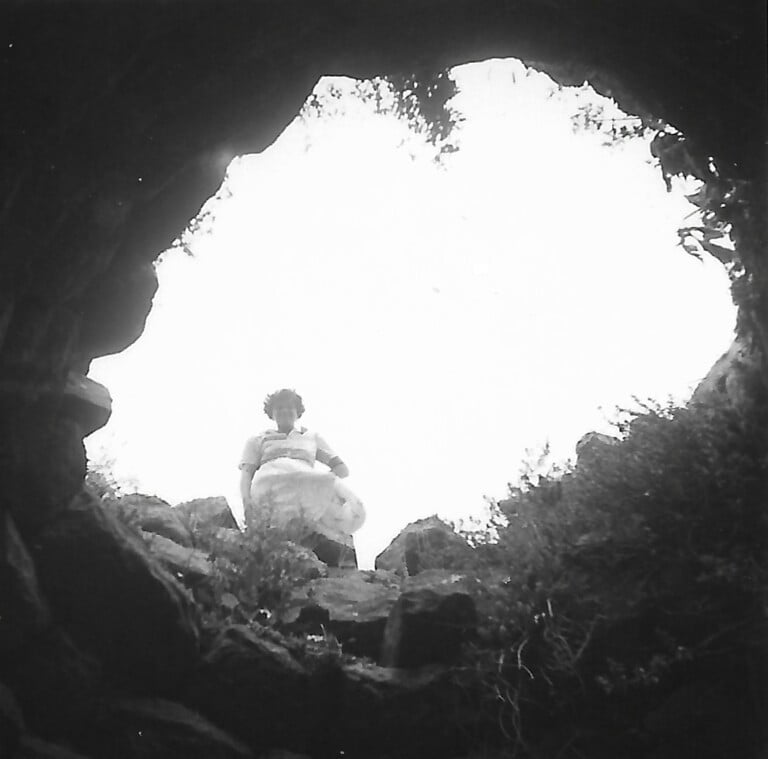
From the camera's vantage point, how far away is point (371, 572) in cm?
687

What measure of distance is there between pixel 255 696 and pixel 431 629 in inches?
57.5

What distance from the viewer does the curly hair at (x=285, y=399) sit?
9804 mm

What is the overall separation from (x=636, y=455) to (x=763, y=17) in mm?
3536

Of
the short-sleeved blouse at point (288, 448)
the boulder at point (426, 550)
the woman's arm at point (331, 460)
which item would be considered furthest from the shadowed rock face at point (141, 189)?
the woman's arm at point (331, 460)

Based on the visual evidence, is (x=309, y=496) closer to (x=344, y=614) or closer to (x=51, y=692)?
(x=344, y=614)

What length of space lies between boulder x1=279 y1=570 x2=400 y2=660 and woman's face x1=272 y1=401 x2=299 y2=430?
3851 mm

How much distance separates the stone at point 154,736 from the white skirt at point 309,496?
10.4 ft

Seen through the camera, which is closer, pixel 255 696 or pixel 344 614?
pixel 255 696

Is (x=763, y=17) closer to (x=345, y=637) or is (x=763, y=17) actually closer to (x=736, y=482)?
(x=736, y=482)

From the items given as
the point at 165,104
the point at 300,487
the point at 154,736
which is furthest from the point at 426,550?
the point at 165,104

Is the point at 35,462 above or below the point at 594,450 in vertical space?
below

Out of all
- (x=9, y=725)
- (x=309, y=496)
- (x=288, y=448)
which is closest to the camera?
(x=9, y=725)

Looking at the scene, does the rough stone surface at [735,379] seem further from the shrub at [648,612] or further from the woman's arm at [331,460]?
the woman's arm at [331,460]

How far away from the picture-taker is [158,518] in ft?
20.9
